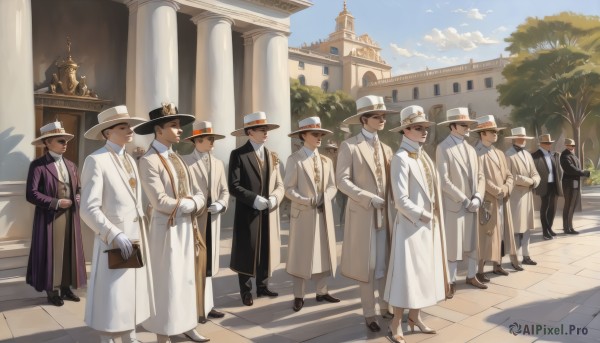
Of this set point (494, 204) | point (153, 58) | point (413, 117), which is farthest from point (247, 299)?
point (153, 58)

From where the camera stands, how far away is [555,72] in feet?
80.7

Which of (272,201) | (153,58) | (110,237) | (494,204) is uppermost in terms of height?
(153,58)

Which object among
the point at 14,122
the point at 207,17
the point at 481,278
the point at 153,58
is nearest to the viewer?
the point at 481,278

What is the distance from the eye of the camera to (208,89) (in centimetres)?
1154

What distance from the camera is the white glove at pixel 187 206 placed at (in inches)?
145

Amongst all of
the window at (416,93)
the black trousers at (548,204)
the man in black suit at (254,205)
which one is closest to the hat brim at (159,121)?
the man in black suit at (254,205)

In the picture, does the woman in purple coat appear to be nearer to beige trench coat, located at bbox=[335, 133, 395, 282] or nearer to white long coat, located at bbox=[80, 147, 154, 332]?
white long coat, located at bbox=[80, 147, 154, 332]

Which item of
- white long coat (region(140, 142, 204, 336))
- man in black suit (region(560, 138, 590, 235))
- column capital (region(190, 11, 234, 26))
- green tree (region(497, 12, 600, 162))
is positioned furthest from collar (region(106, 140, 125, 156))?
green tree (region(497, 12, 600, 162))

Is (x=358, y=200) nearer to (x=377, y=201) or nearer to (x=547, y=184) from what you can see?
(x=377, y=201)

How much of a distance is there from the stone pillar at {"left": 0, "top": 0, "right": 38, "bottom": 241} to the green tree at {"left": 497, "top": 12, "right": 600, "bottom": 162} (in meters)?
24.5

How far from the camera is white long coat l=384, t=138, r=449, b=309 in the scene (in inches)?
150

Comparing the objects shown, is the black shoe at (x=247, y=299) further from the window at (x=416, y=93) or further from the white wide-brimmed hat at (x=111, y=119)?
the window at (x=416, y=93)

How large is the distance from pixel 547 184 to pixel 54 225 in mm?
10022

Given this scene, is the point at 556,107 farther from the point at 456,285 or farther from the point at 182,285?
the point at 182,285
